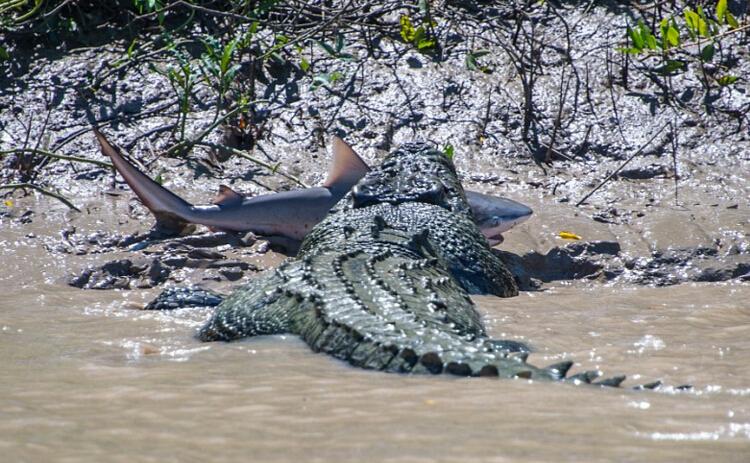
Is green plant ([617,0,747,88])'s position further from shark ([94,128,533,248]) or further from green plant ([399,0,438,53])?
green plant ([399,0,438,53])

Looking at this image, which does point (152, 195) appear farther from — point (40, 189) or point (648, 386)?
point (648, 386)

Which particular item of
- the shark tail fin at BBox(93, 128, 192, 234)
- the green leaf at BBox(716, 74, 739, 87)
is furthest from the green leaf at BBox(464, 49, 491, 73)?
the shark tail fin at BBox(93, 128, 192, 234)

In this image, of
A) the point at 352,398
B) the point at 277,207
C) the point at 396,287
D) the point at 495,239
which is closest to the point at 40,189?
the point at 277,207

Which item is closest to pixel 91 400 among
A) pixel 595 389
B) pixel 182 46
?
pixel 595 389

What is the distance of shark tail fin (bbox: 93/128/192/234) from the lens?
6.04m

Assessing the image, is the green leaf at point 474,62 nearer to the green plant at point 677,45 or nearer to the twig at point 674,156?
the green plant at point 677,45

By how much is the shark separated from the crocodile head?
0.46ft

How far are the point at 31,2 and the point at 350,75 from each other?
2605 millimetres

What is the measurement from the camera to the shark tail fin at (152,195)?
6.04 m

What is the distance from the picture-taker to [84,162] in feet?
22.6

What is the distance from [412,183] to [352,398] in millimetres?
3343

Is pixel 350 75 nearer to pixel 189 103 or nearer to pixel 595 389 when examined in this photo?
pixel 189 103

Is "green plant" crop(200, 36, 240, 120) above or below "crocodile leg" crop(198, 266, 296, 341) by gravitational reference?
above

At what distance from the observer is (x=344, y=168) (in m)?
6.22
